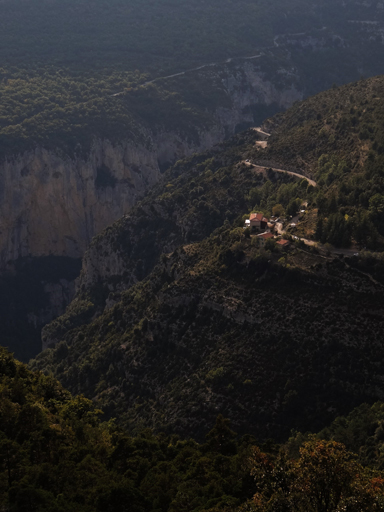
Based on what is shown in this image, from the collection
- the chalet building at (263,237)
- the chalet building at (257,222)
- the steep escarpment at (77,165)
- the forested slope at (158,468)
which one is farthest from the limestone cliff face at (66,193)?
the forested slope at (158,468)

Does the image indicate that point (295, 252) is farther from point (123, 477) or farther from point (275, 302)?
point (123, 477)

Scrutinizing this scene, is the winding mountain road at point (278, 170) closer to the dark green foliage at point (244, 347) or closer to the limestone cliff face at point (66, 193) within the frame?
the dark green foliage at point (244, 347)

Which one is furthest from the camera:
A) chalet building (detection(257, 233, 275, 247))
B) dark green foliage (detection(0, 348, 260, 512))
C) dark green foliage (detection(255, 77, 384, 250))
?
chalet building (detection(257, 233, 275, 247))

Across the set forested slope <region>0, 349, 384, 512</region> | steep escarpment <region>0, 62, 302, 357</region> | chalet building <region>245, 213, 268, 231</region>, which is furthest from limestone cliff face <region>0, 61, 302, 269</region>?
forested slope <region>0, 349, 384, 512</region>

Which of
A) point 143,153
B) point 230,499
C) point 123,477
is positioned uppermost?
point 230,499

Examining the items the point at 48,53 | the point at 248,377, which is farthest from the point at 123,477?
the point at 48,53

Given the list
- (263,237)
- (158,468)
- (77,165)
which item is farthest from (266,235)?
(77,165)

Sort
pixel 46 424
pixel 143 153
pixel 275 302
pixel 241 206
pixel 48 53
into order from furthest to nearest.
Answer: pixel 48 53 → pixel 143 153 → pixel 241 206 → pixel 275 302 → pixel 46 424

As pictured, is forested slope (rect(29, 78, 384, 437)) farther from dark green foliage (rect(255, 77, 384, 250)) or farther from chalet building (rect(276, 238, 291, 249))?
chalet building (rect(276, 238, 291, 249))

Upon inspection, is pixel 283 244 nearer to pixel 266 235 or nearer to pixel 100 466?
pixel 266 235
